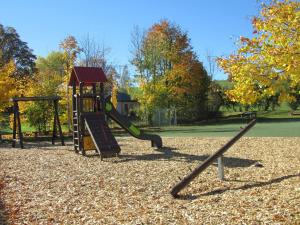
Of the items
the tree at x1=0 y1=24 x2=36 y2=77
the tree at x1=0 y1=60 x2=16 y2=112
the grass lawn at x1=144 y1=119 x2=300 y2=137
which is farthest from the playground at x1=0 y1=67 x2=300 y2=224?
the tree at x1=0 y1=24 x2=36 y2=77

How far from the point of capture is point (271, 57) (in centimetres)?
841

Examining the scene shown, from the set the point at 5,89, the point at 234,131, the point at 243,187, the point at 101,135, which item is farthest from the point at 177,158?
the point at 234,131

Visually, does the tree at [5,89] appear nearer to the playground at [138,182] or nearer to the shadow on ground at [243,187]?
the playground at [138,182]

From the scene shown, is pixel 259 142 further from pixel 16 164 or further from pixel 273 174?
pixel 16 164

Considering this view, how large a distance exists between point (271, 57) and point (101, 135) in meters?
6.73

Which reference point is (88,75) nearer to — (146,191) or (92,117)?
(92,117)

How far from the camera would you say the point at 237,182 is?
7910 millimetres

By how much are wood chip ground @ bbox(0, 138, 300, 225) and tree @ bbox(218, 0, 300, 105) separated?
1851 millimetres

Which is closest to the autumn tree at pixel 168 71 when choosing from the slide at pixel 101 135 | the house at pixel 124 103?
the house at pixel 124 103

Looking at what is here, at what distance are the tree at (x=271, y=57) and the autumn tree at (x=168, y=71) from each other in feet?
87.1

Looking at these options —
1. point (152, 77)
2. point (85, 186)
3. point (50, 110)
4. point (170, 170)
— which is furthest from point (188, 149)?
point (152, 77)

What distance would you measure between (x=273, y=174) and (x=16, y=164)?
721 cm

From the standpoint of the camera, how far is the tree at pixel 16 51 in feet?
193

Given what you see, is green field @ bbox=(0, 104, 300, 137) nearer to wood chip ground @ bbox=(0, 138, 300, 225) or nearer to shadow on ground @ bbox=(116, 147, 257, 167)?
shadow on ground @ bbox=(116, 147, 257, 167)
